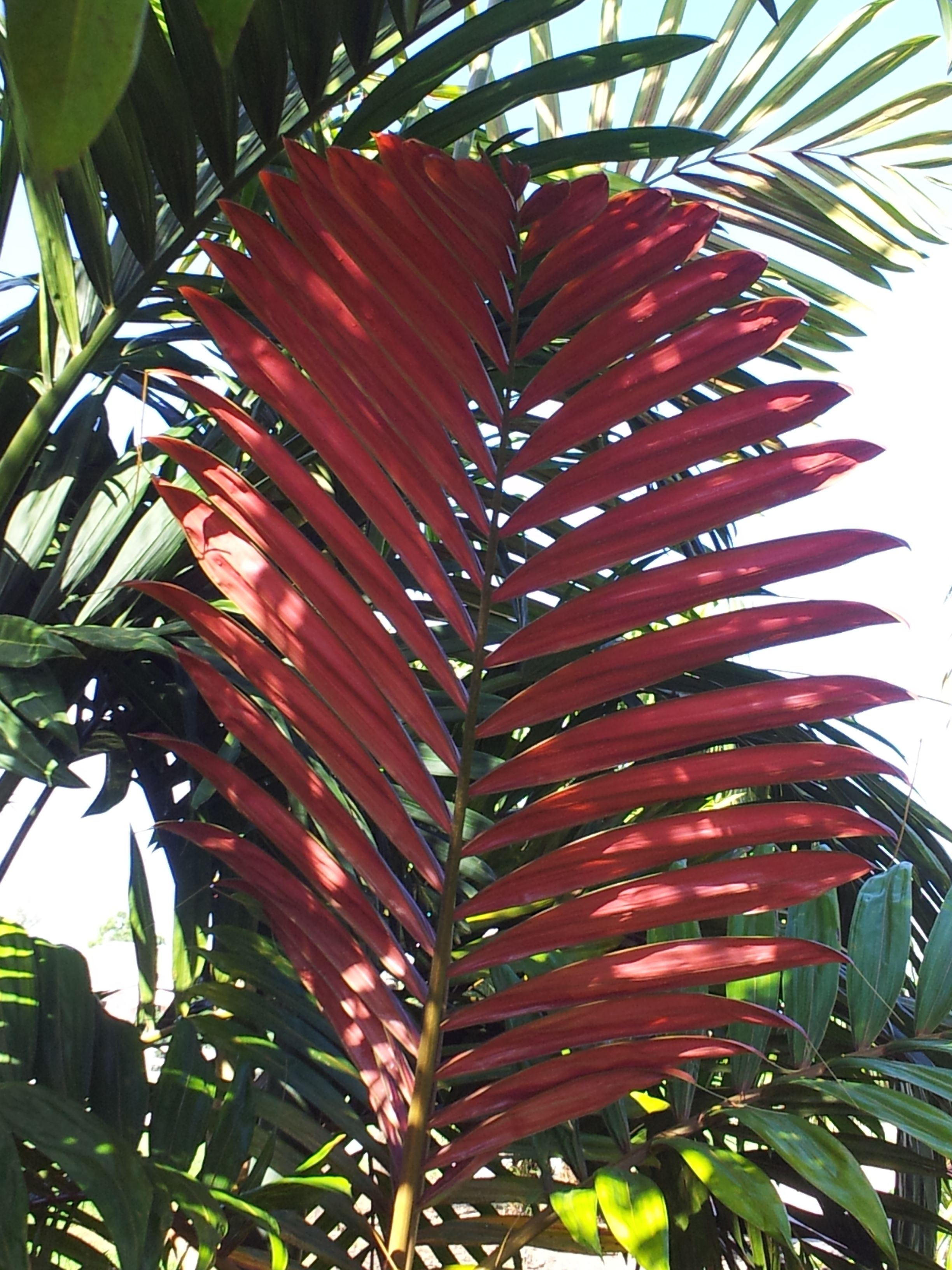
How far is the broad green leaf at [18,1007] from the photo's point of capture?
1.73 feet

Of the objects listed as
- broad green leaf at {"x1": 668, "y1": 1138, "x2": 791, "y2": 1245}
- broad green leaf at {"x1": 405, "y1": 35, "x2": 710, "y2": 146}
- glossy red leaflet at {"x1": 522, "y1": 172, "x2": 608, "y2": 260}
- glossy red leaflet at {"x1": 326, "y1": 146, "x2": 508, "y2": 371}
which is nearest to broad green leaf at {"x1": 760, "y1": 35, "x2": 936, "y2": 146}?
broad green leaf at {"x1": 405, "y1": 35, "x2": 710, "y2": 146}

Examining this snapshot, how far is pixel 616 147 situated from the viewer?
0.73 meters

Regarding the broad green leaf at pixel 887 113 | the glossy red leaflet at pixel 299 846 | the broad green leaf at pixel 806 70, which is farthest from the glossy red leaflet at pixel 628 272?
the broad green leaf at pixel 887 113

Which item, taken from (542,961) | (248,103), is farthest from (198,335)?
(542,961)

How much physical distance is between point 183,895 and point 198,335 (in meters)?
0.53

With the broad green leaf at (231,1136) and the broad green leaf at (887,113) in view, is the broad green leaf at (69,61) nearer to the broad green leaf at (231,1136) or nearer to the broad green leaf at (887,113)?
the broad green leaf at (231,1136)

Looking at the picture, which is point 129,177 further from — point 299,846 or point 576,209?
point 299,846

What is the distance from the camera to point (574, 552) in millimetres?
569

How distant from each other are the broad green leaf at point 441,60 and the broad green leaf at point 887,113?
600 mm

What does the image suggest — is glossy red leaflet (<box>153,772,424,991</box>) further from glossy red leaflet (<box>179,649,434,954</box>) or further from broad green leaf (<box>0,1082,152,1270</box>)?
broad green leaf (<box>0,1082,152,1270</box>)

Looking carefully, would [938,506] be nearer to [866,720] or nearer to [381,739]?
[866,720]

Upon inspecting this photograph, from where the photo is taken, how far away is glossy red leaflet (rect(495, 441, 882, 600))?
1.68ft

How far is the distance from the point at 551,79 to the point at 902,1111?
0.72m

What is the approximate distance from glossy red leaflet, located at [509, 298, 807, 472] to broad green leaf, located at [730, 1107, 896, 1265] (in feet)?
1.31
